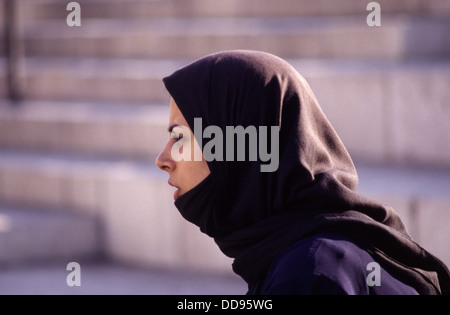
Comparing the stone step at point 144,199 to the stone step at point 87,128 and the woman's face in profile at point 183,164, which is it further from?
the woman's face in profile at point 183,164

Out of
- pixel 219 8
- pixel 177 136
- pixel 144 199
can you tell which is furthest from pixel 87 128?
pixel 177 136

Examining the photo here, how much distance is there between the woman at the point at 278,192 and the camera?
1693 mm

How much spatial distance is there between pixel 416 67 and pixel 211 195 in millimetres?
3430

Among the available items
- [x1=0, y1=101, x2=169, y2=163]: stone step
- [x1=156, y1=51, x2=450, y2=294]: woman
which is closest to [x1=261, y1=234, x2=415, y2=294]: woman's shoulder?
[x1=156, y1=51, x2=450, y2=294]: woman

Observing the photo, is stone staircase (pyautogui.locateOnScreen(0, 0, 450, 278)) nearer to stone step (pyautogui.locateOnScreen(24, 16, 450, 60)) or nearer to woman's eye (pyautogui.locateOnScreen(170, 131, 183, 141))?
stone step (pyautogui.locateOnScreen(24, 16, 450, 60))

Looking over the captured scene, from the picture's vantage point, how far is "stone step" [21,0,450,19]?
6043 millimetres

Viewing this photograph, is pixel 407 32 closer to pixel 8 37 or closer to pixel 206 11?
pixel 206 11

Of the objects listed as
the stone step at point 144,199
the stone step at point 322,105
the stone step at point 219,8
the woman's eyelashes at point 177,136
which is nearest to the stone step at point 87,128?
the stone step at point 322,105

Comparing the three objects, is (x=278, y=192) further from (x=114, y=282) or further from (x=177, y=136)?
(x=114, y=282)

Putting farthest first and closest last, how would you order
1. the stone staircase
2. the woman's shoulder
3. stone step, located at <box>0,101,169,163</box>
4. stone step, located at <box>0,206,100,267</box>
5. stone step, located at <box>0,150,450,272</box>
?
stone step, located at <box>0,101,169,163</box> → stone step, located at <box>0,206,100,267</box> → the stone staircase → stone step, located at <box>0,150,450,272</box> → the woman's shoulder

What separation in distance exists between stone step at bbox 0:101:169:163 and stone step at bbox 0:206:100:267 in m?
0.70
